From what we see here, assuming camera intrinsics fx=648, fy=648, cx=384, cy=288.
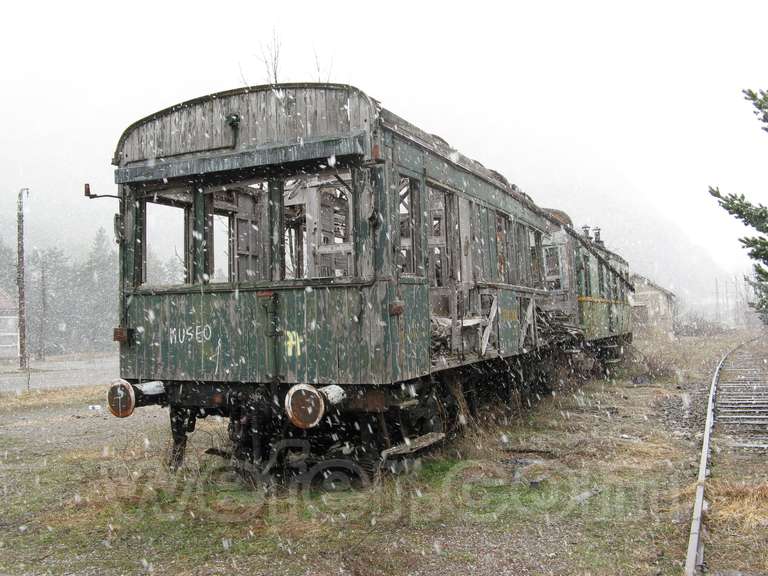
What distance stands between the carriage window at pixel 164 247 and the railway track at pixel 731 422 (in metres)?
4.96

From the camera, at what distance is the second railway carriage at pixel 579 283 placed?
12.1 m

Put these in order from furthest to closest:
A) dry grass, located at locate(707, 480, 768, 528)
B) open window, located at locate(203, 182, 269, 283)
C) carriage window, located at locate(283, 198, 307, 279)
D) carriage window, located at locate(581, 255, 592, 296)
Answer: carriage window, located at locate(581, 255, 592, 296) < carriage window, located at locate(283, 198, 307, 279) < open window, located at locate(203, 182, 269, 283) < dry grass, located at locate(707, 480, 768, 528)

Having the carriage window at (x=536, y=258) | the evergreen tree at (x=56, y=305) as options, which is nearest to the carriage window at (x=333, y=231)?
the carriage window at (x=536, y=258)

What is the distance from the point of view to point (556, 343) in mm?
10883

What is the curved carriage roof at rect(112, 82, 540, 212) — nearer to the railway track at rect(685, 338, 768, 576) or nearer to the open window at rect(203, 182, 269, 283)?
the open window at rect(203, 182, 269, 283)

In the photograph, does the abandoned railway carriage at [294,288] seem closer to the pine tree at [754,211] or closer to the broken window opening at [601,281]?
the pine tree at [754,211]

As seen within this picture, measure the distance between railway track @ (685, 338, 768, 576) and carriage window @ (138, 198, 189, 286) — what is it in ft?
16.3

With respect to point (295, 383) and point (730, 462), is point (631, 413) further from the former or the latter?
point (295, 383)

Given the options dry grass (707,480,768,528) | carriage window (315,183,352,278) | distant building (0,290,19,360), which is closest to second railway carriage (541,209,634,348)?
carriage window (315,183,352,278)

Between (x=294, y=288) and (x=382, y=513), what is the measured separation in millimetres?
2006

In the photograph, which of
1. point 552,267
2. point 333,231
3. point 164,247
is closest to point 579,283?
point 552,267

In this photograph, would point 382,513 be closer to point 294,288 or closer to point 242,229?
point 294,288

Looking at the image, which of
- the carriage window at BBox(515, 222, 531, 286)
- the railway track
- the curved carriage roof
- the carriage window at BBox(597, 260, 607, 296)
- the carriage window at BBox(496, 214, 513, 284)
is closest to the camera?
the railway track

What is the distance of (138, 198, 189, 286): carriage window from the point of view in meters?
6.70
